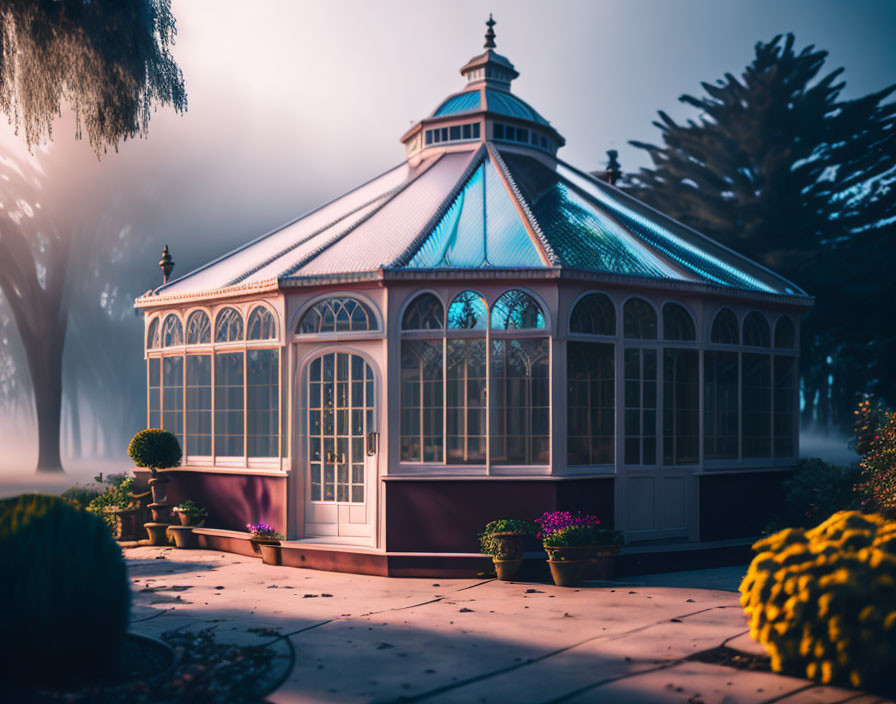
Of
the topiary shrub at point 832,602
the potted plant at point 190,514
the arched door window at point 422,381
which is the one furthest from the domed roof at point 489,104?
the topiary shrub at point 832,602

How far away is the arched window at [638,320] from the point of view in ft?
33.9

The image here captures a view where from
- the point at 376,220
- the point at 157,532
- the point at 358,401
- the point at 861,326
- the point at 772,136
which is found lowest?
the point at 157,532

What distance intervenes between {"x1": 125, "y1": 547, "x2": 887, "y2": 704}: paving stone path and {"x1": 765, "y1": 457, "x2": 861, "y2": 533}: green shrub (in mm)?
1543

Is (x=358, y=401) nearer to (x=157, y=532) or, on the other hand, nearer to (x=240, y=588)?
(x=240, y=588)

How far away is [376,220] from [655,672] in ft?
24.0

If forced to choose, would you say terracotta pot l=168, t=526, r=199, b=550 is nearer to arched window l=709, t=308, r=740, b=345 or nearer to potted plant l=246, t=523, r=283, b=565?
potted plant l=246, t=523, r=283, b=565

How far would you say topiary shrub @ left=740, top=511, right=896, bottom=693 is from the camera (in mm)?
5180

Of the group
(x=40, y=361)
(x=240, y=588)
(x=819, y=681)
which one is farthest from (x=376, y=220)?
(x=40, y=361)

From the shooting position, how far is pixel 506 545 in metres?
9.13

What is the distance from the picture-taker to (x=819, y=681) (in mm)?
5445

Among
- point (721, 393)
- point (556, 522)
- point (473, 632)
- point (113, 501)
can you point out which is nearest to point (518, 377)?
point (556, 522)

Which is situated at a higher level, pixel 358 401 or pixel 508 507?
pixel 358 401

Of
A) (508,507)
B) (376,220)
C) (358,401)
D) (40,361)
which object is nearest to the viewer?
(508,507)

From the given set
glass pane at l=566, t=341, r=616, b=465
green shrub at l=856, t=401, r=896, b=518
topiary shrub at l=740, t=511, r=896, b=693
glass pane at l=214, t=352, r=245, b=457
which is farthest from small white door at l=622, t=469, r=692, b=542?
glass pane at l=214, t=352, r=245, b=457
